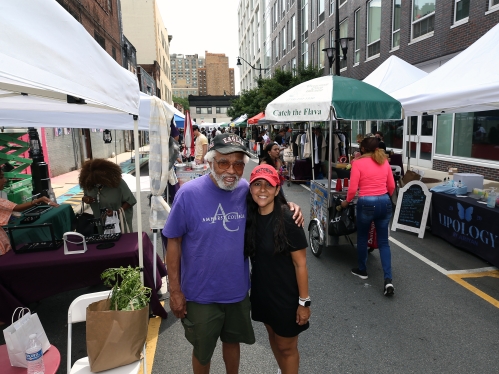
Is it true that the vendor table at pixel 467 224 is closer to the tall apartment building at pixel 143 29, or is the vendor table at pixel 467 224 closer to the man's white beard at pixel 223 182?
the man's white beard at pixel 223 182

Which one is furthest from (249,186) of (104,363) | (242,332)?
(104,363)

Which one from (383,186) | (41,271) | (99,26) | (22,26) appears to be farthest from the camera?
(99,26)

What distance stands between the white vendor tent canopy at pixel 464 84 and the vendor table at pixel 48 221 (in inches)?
228

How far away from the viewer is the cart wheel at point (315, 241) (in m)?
5.41

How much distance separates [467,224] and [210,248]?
5.03 m

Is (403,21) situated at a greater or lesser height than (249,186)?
greater

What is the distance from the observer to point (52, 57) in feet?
6.12

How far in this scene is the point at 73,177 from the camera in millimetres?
14867

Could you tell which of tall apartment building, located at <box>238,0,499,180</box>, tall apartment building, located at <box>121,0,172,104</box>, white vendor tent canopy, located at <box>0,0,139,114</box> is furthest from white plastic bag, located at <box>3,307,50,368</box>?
tall apartment building, located at <box>121,0,172,104</box>

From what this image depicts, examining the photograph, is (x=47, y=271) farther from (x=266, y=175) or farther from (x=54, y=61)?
(x=266, y=175)

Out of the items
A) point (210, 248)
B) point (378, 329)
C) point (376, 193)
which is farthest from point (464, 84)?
point (210, 248)

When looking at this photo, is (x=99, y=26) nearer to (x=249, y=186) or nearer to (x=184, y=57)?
(x=249, y=186)

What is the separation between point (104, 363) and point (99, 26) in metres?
23.6

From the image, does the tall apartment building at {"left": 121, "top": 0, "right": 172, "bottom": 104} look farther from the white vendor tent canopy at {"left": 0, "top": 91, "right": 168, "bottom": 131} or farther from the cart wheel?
the cart wheel
